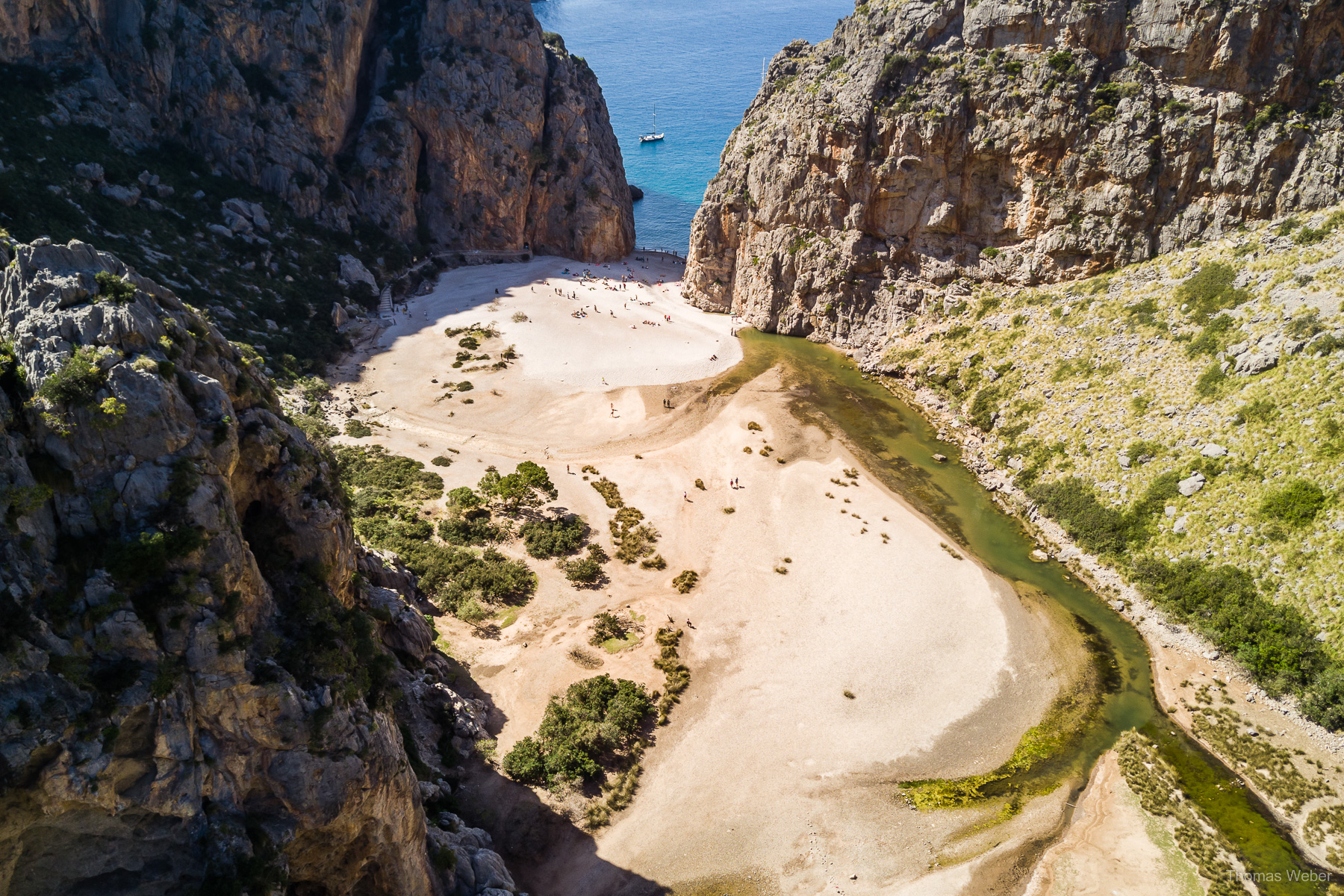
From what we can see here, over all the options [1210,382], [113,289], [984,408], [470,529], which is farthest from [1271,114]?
[113,289]

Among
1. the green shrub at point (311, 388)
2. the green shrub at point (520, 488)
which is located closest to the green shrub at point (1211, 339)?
the green shrub at point (520, 488)

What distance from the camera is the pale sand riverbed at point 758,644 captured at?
27031 mm

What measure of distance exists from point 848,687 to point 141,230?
70562mm

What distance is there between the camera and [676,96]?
15825 centimetres

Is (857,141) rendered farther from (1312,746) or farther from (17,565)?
(17,565)

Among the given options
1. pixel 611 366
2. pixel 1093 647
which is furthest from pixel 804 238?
pixel 1093 647

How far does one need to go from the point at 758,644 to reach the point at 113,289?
31288 mm

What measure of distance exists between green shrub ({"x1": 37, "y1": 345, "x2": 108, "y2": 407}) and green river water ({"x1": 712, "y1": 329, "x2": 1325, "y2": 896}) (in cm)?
3710

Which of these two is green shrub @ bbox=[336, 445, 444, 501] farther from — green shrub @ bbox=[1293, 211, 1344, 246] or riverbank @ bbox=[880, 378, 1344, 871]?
green shrub @ bbox=[1293, 211, 1344, 246]

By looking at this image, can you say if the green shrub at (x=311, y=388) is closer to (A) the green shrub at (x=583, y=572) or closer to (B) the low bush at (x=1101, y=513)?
(A) the green shrub at (x=583, y=572)

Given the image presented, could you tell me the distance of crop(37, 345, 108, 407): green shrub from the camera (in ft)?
43.5

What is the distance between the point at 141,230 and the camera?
200ft

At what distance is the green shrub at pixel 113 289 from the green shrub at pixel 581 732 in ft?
71.6

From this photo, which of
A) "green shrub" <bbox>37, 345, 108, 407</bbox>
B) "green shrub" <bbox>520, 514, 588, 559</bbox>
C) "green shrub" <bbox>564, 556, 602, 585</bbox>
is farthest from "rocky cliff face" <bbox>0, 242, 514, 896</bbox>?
"green shrub" <bbox>520, 514, 588, 559</bbox>
